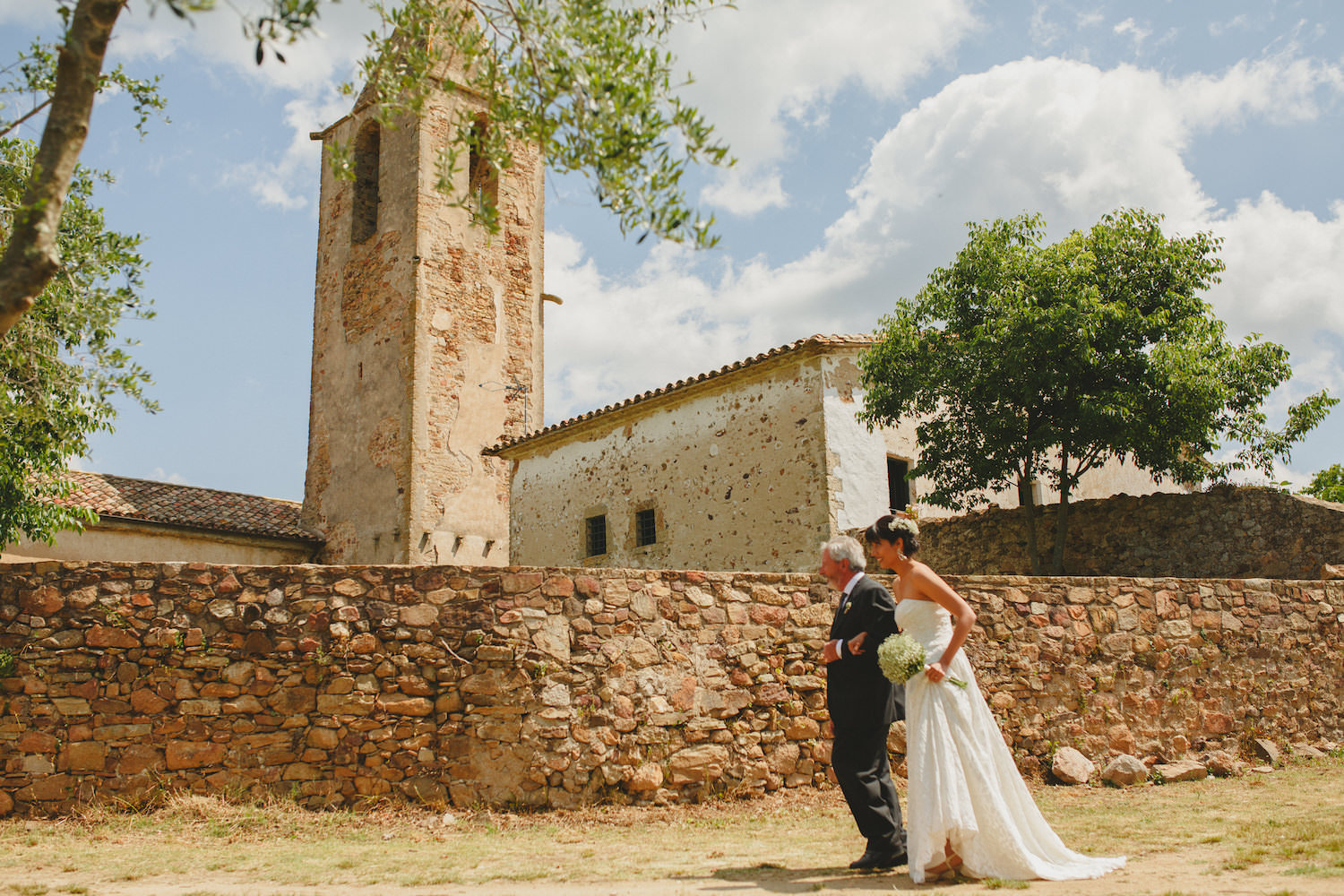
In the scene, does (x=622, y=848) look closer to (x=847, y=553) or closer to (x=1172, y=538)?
(x=847, y=553)

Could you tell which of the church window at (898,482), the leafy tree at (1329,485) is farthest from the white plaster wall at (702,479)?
the leafy tree at (1329,485)

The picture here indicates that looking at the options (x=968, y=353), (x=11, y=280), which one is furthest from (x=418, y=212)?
(x=11, y=280)

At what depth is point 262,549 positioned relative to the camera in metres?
19.9

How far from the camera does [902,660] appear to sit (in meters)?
4.41

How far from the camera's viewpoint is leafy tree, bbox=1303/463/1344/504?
102 ft

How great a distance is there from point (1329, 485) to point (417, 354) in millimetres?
30310

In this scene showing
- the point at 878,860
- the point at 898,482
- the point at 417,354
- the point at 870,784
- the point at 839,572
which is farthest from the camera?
the point at 417,354

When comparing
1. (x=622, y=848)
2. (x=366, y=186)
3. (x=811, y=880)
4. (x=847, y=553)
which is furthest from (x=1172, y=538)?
(x=366, y=186)

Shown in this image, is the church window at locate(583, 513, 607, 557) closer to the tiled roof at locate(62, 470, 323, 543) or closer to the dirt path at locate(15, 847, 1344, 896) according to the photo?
the tiled roof at locate(62, 470, 323, 543)

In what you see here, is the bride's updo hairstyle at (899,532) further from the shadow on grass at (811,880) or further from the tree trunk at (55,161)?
the tree trunk at (55,161)

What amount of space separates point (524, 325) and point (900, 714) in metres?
18.1

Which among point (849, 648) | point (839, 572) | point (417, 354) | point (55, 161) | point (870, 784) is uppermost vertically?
point (417, 354)

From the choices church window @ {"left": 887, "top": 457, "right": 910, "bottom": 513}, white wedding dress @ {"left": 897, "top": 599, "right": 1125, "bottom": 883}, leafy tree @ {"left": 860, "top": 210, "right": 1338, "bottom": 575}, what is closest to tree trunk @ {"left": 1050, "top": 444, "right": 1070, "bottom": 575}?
leafy tree @ {"left": 860, "top": 210, "right": 1338, "bottom": 575}

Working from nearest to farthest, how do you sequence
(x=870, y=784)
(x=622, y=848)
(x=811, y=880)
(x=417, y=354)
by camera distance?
(x=811, y=880) < (x=870, y=784) < (x=622, y=848) < (x=417, y=354)
